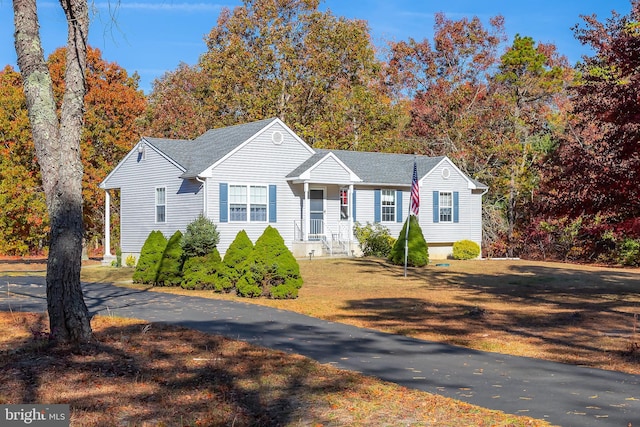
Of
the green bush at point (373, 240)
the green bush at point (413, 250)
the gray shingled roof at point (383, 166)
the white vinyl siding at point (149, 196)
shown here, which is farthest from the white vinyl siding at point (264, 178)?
the green bush at point (413, 250)

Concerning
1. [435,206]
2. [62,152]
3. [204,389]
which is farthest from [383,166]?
[204,389]

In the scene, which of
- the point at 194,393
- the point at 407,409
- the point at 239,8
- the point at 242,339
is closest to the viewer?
the point at 407,409

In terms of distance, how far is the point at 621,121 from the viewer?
47.5ft

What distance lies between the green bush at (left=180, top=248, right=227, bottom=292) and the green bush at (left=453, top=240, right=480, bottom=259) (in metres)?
16.7

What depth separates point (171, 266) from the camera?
21.6 m

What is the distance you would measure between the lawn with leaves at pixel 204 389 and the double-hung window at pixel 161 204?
20473mm

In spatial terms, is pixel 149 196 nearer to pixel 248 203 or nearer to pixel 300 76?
pixel 248 203

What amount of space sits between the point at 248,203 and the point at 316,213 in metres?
3.78

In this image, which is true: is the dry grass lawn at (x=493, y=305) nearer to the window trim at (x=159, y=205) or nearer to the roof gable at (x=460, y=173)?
the window trim at (x=159, y=205)

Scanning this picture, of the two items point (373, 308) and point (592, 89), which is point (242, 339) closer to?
point (373, 308)

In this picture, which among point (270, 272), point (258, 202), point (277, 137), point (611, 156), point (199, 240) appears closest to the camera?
point (611, 156)

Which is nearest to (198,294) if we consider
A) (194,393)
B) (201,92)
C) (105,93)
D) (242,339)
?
(242,339)

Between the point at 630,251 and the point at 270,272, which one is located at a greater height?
the point at 630,251

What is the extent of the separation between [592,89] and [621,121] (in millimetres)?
1620
